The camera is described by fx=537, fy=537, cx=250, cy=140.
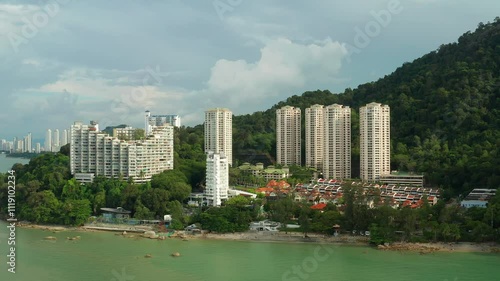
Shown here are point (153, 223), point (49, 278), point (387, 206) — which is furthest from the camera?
point (153, 223)

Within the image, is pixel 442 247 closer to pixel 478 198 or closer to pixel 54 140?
pixel 478 198

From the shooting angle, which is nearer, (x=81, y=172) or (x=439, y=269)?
(x=439, y=269)

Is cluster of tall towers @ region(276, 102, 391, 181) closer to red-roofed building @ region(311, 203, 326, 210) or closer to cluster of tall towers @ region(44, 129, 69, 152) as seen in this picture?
red-roofed building @ region(311, 203, 326, 210)

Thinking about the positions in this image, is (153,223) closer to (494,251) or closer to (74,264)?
(74,264)

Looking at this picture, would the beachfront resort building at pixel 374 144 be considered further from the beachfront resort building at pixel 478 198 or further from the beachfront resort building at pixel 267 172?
the beachfront resort building at pixel 478 198

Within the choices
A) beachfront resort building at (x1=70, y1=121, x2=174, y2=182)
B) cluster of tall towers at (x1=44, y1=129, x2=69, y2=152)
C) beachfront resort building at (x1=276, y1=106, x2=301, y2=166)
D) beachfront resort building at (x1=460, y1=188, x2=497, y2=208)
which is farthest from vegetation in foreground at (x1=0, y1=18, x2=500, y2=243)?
cluster of tall towers at (x1=44, y1=129, x2=69, y2=152)

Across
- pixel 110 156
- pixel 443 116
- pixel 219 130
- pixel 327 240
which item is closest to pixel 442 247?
pixel 327 240

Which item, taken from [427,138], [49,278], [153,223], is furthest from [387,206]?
[427,138]
